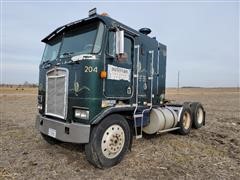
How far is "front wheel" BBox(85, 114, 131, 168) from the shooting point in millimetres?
4469

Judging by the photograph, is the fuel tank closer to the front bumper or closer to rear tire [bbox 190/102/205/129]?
rear tire [bbox 190/102/205/129]

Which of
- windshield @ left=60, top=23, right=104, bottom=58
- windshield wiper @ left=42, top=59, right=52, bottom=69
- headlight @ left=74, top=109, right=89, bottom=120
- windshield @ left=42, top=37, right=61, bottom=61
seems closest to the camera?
headlight @ left=74, top=109, right=89, bottom=120

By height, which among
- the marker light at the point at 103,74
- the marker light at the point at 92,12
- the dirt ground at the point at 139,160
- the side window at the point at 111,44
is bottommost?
the dirt ground at the point at 139,160

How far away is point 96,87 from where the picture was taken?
14.7 ft

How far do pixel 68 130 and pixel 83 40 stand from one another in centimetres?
194

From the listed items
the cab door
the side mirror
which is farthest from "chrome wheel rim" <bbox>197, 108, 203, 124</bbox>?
the side mirror

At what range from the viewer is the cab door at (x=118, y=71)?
4.75 m

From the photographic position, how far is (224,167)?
484 cm

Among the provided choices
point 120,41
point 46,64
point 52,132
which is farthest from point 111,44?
point 52,132

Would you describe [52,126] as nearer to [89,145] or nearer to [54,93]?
[54,93]

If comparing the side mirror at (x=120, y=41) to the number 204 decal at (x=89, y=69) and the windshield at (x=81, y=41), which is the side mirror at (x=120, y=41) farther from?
the number 204 decal at (x=89, y=69)

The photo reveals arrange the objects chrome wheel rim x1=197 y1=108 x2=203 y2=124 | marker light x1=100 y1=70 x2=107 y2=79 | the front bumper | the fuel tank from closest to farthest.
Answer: the front bumper < marker light x1=100 y1=70 x2=107 y2=79 < the fuel tank < chrome wheel rim x1=197 y1=108 x2=203 y2=124

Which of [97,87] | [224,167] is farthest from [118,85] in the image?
[224,167]

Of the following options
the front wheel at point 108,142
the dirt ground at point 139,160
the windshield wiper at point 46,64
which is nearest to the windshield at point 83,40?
the windshield wiper at point 46,64
